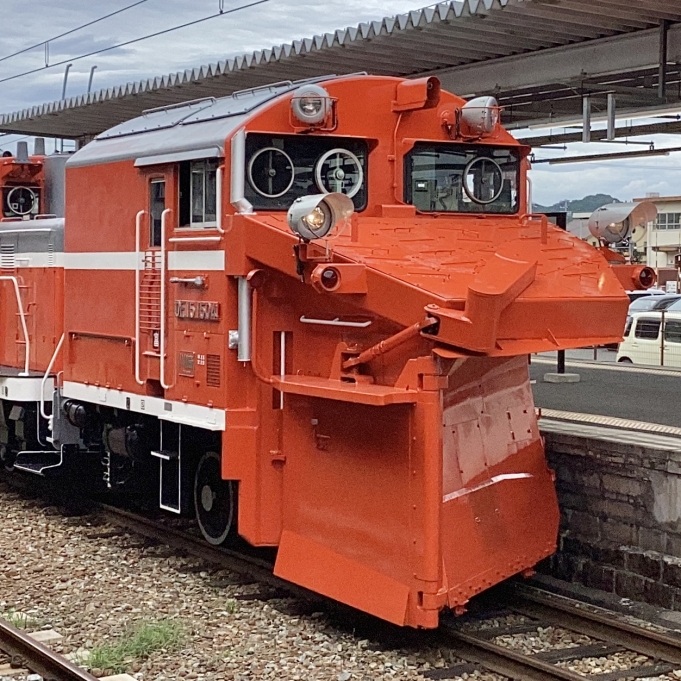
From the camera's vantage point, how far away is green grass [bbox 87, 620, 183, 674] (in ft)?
22.4

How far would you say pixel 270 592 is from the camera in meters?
8.40

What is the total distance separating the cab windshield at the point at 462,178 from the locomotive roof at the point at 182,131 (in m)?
1.02

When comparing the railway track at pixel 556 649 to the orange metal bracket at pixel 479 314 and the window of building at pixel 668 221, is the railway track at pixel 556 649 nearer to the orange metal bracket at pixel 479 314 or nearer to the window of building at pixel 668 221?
the orange metal bracket at pixel 479 314

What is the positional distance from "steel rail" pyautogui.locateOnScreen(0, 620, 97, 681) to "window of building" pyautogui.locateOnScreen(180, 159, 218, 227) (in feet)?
10.5

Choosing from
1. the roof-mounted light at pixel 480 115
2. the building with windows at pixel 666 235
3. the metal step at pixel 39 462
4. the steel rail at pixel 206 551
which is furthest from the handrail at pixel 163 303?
the building with windows at pixel 666 235

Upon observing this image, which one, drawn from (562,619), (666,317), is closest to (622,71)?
(562,619)

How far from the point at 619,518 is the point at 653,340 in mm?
16698

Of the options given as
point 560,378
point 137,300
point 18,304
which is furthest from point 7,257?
point 560,378

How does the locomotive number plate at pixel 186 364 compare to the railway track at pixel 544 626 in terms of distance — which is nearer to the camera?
the railway track at pixel 544 626

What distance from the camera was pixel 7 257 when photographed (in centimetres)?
1200

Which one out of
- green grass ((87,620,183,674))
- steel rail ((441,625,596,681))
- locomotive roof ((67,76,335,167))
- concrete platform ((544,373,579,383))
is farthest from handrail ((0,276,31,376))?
concrete platform ((544,373,579,383))

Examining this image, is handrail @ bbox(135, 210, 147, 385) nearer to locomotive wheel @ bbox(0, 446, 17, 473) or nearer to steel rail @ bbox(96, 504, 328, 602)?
steel rail @ bbox(96, 504, 328, 602)

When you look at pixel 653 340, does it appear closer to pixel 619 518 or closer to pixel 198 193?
pixel 619 518

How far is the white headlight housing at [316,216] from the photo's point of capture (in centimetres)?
671
